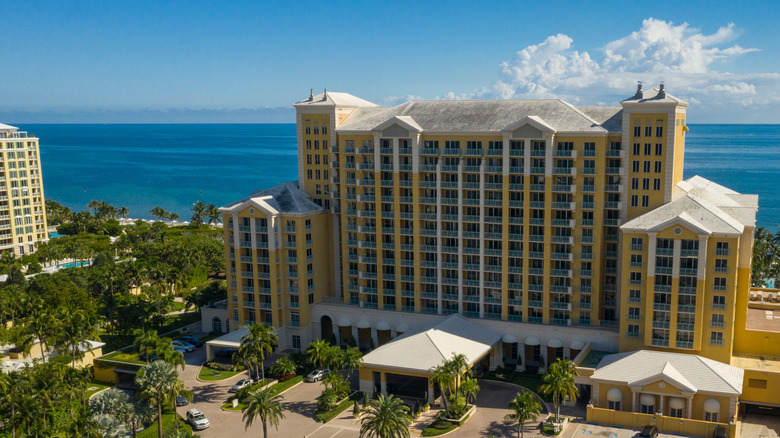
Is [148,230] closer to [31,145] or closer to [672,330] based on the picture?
[31,145]

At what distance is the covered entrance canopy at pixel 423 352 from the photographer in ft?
239

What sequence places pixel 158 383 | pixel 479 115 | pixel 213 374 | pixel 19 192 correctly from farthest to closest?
pixel 19 192
pixel 479 115
pixel 213 374
pixel 158 383

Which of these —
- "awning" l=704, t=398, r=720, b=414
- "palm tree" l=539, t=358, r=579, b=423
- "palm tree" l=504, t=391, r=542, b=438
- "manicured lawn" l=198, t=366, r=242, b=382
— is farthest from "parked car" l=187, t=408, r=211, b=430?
"awning" l=704, t=398, r=720, b=414

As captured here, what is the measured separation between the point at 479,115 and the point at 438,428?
37.8 m

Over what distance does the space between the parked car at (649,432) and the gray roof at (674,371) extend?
405 cm

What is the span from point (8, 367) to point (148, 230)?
81731mm

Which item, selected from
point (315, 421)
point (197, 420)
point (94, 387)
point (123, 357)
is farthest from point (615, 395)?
point (94, 387)

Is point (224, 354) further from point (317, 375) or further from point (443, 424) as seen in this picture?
point (443, 424)

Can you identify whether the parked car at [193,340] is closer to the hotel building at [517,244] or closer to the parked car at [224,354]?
the hotel building at [517,244]

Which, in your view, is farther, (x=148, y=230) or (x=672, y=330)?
(x=148, y=230)

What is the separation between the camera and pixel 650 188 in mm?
76375

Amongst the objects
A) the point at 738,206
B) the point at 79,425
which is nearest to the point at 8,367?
the point at 79,425

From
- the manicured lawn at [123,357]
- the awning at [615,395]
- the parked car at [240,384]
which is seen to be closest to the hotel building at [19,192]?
the manicured lawn at [123,357]

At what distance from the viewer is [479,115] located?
84125mm
